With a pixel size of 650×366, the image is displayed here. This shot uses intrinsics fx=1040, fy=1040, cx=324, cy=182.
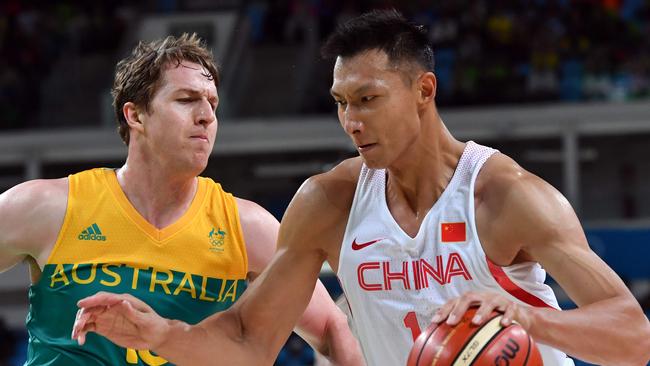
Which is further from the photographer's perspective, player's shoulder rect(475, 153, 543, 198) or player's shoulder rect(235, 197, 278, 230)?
player's shoulder rect(235, 197, 278, 230)

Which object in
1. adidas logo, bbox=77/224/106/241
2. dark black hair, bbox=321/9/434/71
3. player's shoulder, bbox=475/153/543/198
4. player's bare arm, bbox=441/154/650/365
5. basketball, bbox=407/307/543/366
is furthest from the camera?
adidas logo, bbox=77/224/106/241

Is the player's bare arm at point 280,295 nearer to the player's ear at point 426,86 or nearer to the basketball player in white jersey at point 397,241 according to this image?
the basketball player in white jersey at point 397,241

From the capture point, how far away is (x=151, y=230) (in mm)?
4234

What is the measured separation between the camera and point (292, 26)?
1662 centimetres

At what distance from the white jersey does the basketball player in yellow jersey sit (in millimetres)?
607

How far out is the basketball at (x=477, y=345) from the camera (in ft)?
9.59

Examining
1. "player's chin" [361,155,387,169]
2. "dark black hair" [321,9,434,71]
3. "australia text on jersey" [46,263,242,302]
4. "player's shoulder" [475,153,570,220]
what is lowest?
"australia text on jersey" [46,263,242,302]

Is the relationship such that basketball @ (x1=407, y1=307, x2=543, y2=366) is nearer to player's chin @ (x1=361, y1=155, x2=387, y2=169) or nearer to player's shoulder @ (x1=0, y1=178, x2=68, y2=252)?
player's chin @ (x1=361, y1=155, x2=387, y2=169)

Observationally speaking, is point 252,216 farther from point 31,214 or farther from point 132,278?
point 31,214

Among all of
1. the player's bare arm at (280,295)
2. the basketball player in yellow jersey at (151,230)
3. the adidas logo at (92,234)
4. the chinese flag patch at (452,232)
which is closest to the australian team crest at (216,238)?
the basketball player in yellow jersey at (151,230)

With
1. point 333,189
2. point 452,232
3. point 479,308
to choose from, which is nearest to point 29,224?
point 333,189

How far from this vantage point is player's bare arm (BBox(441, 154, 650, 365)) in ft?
10.4

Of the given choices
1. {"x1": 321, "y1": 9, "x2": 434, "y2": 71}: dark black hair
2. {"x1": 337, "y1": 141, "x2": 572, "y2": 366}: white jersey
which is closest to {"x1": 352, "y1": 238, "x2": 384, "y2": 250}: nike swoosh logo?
{"x1": 337, "y1": 141, "x2": 572, "y2": 366}: white jersey

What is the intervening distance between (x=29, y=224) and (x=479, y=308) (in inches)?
78.1
